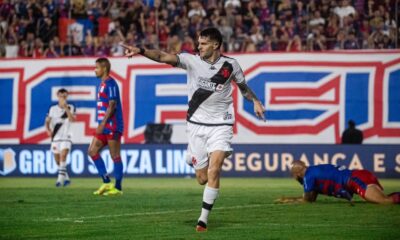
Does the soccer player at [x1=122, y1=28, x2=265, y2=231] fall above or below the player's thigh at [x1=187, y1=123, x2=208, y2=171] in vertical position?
above

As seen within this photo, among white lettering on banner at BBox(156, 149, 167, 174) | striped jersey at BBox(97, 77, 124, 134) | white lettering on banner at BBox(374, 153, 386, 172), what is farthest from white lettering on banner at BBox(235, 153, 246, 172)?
striped jersey at BBox(97, 77, 124, 134)

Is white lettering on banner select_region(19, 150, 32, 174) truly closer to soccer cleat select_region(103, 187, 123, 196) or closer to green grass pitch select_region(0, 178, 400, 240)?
green grass pitch select_region(0, 178, 400, 240)

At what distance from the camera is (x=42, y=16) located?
1305 inches

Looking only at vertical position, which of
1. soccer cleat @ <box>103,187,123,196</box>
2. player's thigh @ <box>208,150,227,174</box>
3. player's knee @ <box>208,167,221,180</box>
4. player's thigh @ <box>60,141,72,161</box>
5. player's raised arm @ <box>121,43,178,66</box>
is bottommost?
soccer cleat @ <box>103,187,123,196</box>

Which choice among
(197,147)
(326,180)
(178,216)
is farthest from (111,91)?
(197,147)

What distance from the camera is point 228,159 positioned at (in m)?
29.5

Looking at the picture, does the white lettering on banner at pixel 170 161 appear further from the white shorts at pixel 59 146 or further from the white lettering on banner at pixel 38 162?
the white shorts at pixel 59 146

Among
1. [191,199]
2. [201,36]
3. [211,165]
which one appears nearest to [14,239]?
[211,165]

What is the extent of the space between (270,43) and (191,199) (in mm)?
12518

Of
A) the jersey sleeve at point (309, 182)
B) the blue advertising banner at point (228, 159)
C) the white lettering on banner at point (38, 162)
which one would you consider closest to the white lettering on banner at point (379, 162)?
the blue advertising banner at point (228, 159)

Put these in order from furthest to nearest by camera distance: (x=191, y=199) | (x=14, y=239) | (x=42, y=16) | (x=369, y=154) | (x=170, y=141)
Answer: (x=42, y=16) → (x=170, y=141) → (x=369, y=154) → (x=191, y=199) → (x=14, y=239)

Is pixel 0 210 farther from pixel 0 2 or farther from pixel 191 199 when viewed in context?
pixel 0 2

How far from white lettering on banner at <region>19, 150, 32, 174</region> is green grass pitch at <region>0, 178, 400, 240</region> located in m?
8.06

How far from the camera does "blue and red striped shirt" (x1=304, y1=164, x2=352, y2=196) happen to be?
56.5 ft
